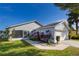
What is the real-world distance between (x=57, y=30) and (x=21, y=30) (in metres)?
0.61

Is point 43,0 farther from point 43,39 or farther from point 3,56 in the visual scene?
point 3,56

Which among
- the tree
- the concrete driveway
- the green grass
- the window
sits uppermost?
the tree

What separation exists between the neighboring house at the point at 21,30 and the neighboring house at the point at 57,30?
104mm

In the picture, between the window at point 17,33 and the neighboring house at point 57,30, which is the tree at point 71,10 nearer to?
the neighboring house at point 57,30

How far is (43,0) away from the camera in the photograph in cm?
624

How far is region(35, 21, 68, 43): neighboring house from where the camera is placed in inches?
248

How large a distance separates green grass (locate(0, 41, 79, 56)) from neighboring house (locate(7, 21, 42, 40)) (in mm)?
137

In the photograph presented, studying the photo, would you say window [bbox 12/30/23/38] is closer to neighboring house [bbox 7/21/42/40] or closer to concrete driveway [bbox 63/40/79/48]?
neighboring house [bbox 7/21/42/40]

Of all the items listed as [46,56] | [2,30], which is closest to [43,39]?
[46,56]

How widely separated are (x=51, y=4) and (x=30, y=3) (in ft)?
1.14

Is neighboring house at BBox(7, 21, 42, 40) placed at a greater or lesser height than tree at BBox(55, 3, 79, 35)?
lesser

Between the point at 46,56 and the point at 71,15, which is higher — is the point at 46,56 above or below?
below

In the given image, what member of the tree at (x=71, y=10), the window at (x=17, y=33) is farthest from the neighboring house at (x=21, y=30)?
the tree at (x=71, y=10)

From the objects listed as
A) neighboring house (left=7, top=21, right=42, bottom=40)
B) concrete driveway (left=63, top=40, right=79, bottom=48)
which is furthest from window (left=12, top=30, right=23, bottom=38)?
concrete driveway (left=63, top=40, right=79, bottom=48)
